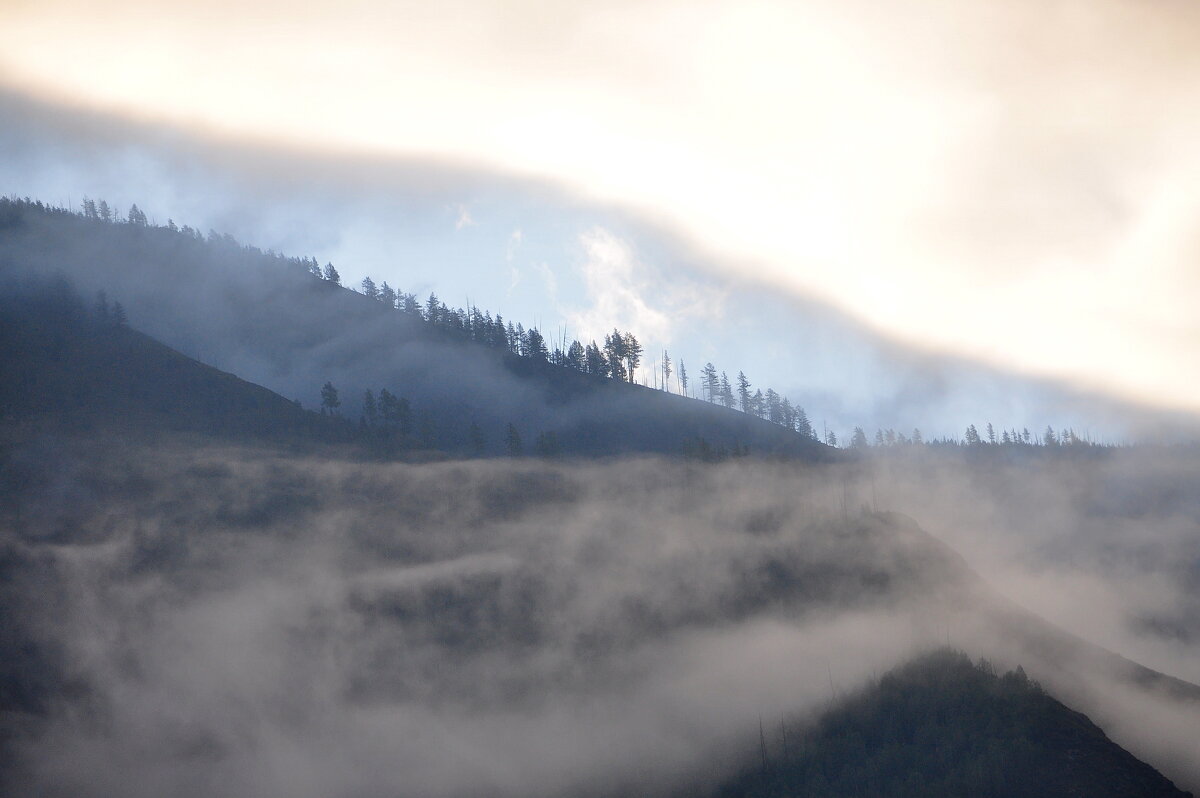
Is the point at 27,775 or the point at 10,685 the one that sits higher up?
the point at 10,685

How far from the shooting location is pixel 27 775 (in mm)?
199000

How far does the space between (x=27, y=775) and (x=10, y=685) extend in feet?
64.3

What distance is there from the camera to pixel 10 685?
649ft
